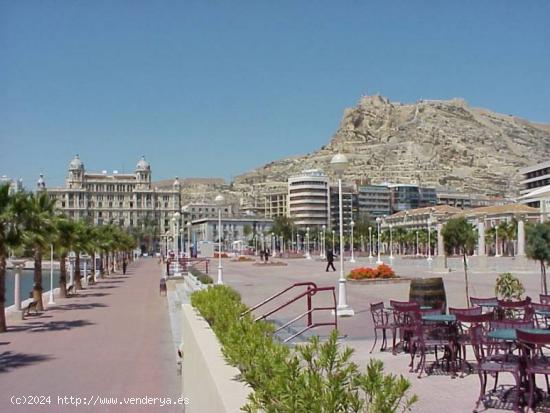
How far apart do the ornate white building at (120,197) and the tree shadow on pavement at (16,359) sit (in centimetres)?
14984

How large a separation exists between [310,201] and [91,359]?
158m

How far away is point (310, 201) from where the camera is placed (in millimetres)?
171750

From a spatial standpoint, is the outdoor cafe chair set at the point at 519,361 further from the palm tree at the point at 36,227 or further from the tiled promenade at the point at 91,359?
the palm tree at the point at 36,227

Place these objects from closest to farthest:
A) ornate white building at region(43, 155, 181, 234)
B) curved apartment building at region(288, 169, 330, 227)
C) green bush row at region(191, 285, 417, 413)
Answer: green bush row at region(191, 285, 417, 413) → ornate white building at region(43, 155, 181, 234) → curved apartment building at region(288, 169, 330, 227)

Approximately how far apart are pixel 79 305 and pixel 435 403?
936 inches

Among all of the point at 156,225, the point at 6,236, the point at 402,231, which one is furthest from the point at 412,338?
the point at 156,225

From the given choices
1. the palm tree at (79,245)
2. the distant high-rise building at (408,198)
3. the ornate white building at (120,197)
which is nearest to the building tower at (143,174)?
the ornate white building at (120,197)

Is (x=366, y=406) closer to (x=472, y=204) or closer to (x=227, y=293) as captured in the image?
(x=227, y=293)

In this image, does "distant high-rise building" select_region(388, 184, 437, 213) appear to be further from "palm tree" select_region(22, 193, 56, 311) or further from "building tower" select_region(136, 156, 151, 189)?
"palm tree" select_region(22, 193, 56, 311)

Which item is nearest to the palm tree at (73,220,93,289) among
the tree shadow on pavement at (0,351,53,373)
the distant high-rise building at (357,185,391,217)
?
the tree shadow on pavement at (0,351,53,373)

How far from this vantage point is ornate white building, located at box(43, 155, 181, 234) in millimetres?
165875

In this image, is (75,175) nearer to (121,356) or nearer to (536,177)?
(536,177)

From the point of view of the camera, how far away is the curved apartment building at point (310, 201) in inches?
6762

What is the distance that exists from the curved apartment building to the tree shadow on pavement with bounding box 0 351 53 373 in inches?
6071
